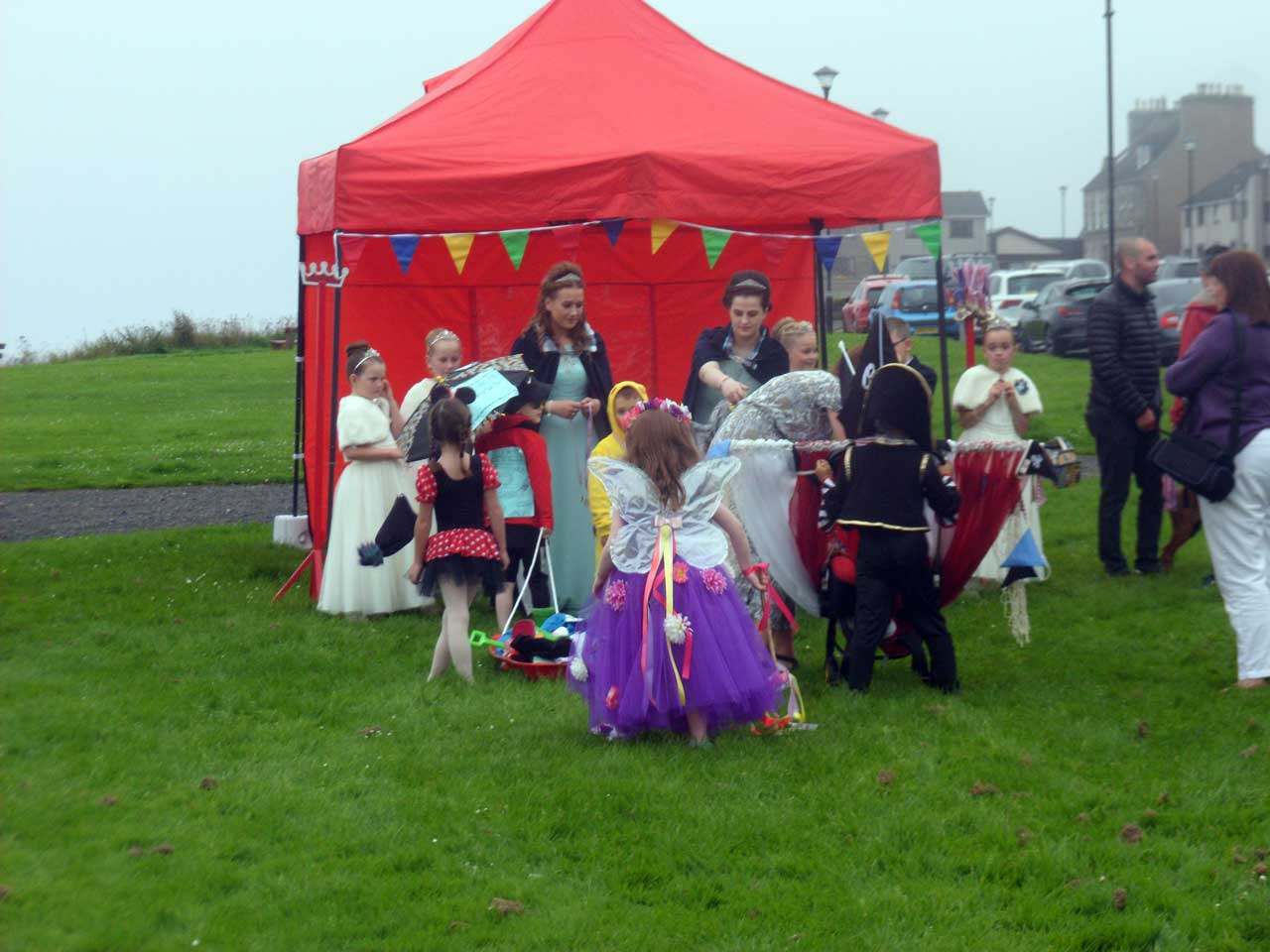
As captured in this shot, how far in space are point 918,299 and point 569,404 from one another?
22545 mm

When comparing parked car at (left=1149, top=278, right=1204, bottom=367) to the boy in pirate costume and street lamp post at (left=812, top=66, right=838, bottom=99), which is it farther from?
the boy in pirate costume

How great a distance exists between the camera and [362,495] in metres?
9.03

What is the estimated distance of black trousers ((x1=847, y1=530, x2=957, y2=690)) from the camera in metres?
6.61

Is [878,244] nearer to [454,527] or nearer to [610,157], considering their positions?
[610,157]

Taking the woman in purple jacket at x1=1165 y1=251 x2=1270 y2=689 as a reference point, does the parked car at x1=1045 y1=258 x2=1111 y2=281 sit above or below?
above

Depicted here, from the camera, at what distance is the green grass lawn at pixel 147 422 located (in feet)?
52.3

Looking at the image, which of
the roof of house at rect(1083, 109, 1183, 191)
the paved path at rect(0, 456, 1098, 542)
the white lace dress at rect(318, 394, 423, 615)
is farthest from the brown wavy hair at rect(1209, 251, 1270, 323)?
the roof of house at rect(1083, 109, 1183, 191)

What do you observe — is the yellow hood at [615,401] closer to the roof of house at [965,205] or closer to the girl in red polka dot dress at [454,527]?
the girl in red polka dot dress at [454,527]

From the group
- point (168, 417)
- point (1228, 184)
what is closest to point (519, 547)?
point (168, 417)

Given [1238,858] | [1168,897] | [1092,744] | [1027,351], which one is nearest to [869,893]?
[1168,897]

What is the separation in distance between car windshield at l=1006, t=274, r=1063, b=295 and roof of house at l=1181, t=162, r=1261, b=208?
44.7 meters

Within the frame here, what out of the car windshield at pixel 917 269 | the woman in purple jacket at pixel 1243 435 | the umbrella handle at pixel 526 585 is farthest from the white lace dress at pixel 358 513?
the car windshield at pixel 917 269

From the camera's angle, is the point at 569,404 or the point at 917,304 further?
the point at 917,304

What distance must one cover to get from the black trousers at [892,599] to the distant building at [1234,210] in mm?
73484
